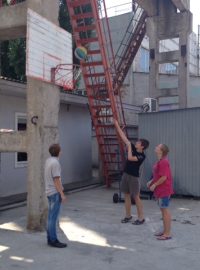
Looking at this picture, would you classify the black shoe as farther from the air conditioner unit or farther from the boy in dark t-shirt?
the air conditioner unit

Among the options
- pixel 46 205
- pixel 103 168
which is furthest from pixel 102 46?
pixel 46 205

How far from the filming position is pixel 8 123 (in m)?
12.0

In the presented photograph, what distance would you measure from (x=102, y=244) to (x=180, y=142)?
17.9ft

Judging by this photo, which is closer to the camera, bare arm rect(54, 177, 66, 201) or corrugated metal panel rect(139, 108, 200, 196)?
bare arm rect(54, 177, 66, 201)

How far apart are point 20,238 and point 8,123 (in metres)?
5.42

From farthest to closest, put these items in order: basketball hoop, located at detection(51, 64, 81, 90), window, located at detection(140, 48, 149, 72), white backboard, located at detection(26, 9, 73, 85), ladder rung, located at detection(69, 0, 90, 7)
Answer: window, located at detection(140, 48, 149, 72) → ladder rung, located at detection(69, 0, 90, 7) → basketball hoop, located at detection(51, 64, 81, 90) → white backboard, located at detection(26, 9, 73, 85)

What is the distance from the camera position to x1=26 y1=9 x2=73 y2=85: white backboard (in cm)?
756

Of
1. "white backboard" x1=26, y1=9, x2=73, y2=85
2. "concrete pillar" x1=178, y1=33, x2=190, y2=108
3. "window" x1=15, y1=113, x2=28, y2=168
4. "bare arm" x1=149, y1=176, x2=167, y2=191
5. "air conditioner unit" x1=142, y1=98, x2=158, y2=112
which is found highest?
"concrete pillar" x1=178, y1=33, x2=190, y2=108

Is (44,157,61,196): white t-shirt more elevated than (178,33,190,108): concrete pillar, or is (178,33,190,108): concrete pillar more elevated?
(178,33,190,108): concrete pillar

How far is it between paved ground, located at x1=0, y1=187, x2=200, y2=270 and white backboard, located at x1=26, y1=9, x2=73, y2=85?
9.69 ft

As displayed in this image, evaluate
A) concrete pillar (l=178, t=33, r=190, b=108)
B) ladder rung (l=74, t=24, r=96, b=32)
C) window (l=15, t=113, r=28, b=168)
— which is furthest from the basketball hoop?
concrete pillar (l=178, t=33, r=190, b=108)

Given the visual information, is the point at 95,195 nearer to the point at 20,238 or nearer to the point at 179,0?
the point at 20,238

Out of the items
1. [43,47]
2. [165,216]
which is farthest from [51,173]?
[43,47]

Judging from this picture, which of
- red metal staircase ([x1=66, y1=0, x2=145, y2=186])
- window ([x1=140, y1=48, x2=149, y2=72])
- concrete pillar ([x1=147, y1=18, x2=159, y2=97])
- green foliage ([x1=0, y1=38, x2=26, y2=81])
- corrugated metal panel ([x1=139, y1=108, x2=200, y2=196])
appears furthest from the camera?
window ([x1=140, y1=48, x2=149, y2=72])
